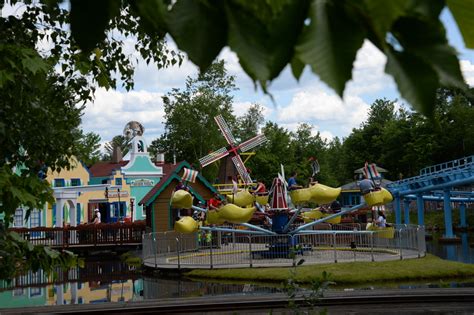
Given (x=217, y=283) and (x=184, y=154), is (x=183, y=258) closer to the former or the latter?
(x=217, y=283)

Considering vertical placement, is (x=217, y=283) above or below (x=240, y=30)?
below

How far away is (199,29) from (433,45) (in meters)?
0.37

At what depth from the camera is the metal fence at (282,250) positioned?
19.6 metres

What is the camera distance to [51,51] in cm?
659

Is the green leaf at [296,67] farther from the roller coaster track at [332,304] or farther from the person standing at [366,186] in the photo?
the person standing at [366,186]

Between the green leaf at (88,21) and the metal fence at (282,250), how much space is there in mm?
17876

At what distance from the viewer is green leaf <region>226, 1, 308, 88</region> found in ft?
3.16

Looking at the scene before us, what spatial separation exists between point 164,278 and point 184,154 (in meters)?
32.5

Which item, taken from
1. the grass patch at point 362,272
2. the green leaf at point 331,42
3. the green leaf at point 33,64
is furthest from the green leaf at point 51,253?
the grass patch at point 362,272

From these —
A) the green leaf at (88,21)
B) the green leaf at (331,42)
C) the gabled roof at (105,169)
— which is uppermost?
the gabled roof at (105,169)

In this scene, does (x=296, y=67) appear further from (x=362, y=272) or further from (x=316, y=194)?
(x=316, y=194)

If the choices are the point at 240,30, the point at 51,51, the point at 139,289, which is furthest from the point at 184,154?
the point at 240,30

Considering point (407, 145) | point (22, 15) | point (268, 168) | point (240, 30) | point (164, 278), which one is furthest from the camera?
point (407, 145)

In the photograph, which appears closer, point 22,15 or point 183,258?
point 22,15
